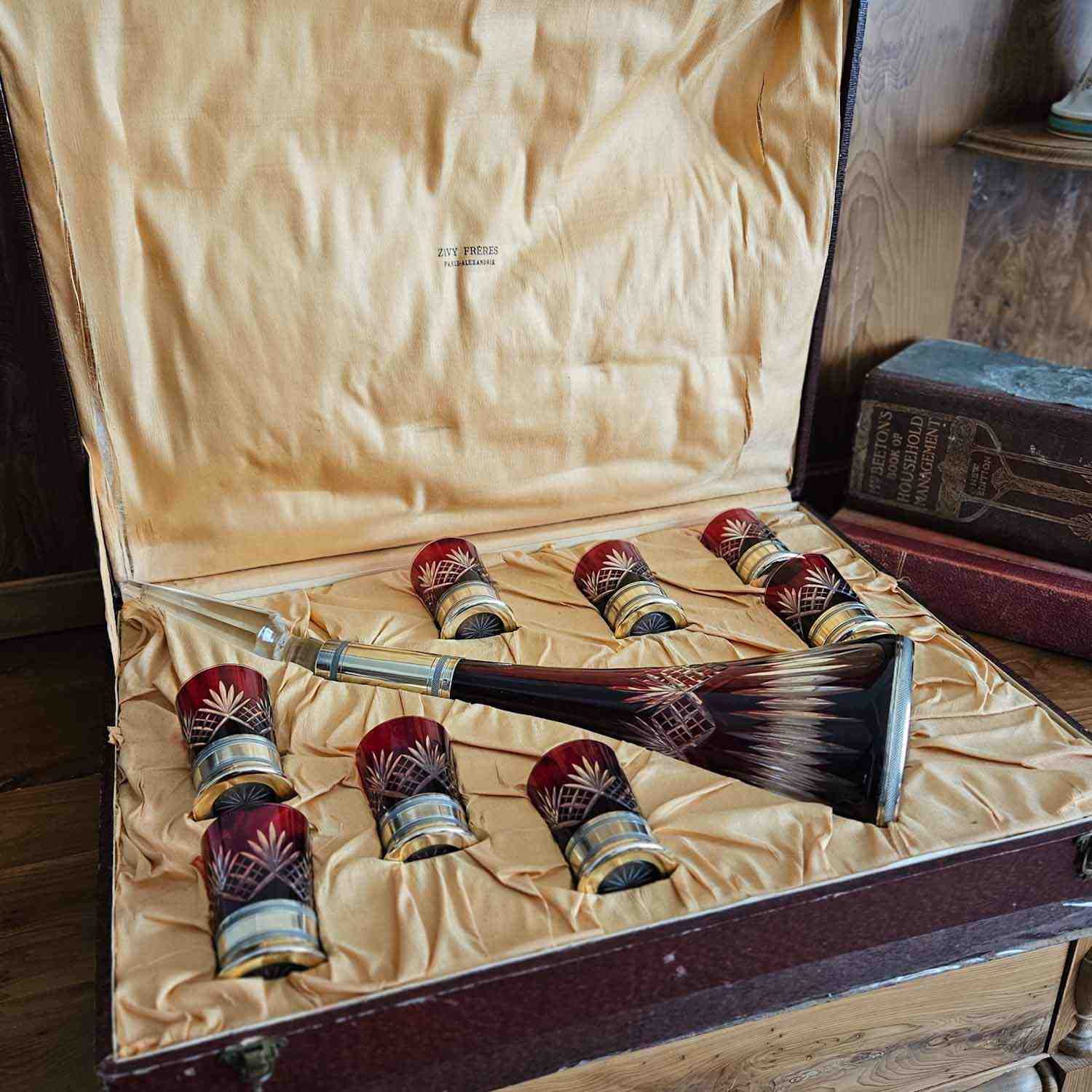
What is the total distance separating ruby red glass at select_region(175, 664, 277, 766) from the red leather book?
0.72 m

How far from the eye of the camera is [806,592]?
1.11 m

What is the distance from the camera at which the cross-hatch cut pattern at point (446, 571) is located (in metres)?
1.12

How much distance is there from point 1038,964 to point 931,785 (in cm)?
18

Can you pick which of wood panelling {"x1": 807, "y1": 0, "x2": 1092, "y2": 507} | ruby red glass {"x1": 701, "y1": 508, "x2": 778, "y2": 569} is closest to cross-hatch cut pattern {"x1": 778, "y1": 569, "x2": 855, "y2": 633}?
ruby red glass {"x1": 701, "y1": 508, "x2": 778, "y2": 569}

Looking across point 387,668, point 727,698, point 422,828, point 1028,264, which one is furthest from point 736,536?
point 1028,264

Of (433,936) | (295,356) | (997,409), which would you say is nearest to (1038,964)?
(433,936)

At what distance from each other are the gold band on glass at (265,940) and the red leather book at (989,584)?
0.79 meters

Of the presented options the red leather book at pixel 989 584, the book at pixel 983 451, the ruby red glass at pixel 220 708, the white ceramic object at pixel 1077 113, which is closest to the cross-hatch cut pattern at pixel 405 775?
the ruby red glass at pixel 220 708

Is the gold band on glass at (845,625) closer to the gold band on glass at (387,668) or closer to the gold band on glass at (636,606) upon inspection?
the gold band on glass at (636,606)

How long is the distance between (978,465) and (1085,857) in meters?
0.57

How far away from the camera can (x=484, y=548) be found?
4.12 ft

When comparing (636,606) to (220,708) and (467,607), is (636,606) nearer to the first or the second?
(467,607)

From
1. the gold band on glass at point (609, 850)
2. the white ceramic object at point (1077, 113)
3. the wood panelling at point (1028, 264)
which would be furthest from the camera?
the wood panelling at point (1028, 264)

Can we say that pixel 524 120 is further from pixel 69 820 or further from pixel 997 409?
pixel 69 820
